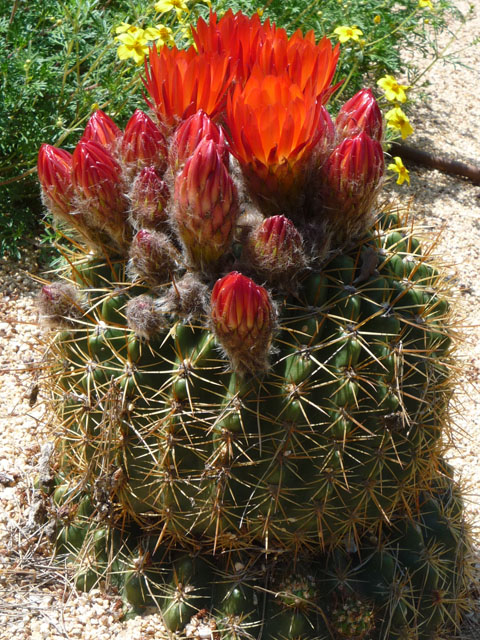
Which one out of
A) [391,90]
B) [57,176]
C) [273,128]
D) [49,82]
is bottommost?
[49,82]

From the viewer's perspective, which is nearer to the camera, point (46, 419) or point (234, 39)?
point (234, 39)

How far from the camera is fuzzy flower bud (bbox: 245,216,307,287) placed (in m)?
1.56

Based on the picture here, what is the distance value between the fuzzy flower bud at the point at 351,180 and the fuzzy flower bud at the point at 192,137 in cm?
25

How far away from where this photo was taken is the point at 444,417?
1.89 metres

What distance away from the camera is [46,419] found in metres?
2.46

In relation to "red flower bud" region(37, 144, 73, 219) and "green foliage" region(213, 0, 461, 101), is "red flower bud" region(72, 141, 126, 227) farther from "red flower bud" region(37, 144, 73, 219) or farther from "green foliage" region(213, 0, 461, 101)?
"green foliage" region(213, 0, 461, 101)

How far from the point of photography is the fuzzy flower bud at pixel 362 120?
5.58 ft

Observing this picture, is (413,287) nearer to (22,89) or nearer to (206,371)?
(206,371)

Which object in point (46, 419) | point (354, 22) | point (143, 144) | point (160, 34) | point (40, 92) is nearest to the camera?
point (143, 144)

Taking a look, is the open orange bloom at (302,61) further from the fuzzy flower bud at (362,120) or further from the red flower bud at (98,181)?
the red flower bud at (98,181)

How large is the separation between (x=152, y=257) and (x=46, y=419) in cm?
106

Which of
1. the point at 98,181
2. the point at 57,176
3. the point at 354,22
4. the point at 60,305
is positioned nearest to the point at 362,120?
the point at 98,181

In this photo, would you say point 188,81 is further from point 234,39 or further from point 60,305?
point 60,305

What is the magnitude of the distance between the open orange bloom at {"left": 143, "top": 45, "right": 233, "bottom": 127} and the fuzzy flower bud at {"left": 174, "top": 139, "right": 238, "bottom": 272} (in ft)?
0.79
